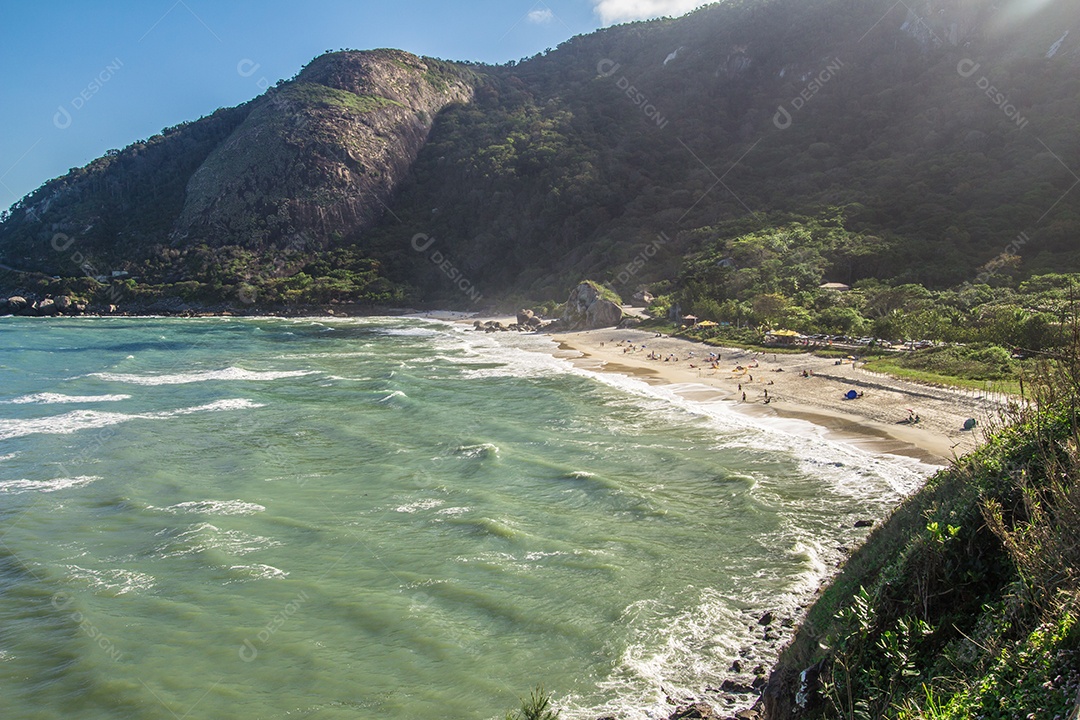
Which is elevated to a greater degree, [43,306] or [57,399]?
[43,306]

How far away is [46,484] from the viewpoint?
59.2 ft

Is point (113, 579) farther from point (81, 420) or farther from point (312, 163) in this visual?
point (312, 163)

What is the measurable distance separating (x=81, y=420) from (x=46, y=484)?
8.99 m

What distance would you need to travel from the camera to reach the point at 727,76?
12144 cm

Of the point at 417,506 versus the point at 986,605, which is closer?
the point at 986,605

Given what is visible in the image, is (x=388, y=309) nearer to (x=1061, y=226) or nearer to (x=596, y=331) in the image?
(x=596, y=331)

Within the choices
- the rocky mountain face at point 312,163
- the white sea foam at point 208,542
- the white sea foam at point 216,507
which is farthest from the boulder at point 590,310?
the rocky mountain face at point 312,163

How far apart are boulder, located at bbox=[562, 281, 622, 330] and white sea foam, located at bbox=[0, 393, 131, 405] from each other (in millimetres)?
41233

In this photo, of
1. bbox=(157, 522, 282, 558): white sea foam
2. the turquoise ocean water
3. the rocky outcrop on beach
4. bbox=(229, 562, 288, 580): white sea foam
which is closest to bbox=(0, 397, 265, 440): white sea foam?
the turquoise ocean water

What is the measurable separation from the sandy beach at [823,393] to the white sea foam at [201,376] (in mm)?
19473

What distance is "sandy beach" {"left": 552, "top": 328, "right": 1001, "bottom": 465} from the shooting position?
66.9 feet

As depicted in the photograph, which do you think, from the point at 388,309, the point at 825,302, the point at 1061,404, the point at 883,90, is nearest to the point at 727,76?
the point at 883,90

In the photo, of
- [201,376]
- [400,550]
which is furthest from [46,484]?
[201,376]

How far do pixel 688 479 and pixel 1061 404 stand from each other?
1177cm
